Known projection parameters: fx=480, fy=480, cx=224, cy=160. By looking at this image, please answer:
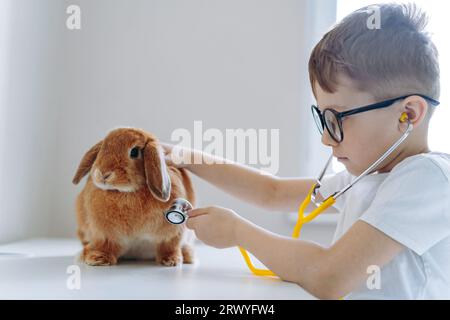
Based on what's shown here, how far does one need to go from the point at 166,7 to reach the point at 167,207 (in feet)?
2.89

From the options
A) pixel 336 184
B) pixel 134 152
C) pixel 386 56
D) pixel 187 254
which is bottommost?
pixel 187 254

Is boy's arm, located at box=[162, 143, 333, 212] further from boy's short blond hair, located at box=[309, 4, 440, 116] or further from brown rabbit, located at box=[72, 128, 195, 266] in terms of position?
boy's short blond hair, located at box=[309, 4, 440, 116]

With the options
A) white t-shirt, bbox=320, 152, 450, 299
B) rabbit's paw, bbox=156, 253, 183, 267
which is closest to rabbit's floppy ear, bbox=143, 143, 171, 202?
rabbit's paw, bbox=156, 253, 183, 267

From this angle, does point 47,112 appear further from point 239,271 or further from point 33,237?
point 239,271

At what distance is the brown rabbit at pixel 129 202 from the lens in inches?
32.4

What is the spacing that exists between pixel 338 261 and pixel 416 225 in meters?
0.13

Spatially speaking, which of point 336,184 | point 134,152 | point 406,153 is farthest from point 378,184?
point 134,152

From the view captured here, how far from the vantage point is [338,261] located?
27.3 inches

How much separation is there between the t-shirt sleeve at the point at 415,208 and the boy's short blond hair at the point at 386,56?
0.46ft

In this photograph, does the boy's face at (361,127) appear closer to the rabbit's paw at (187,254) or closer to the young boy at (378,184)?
the young boy at (378,184)

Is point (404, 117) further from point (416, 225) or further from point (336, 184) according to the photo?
point (336, 184)

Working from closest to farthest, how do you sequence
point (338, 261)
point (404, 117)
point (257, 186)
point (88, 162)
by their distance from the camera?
point (338, 261)
point (404, 117)
point (88, 162)
point (257, 186)
